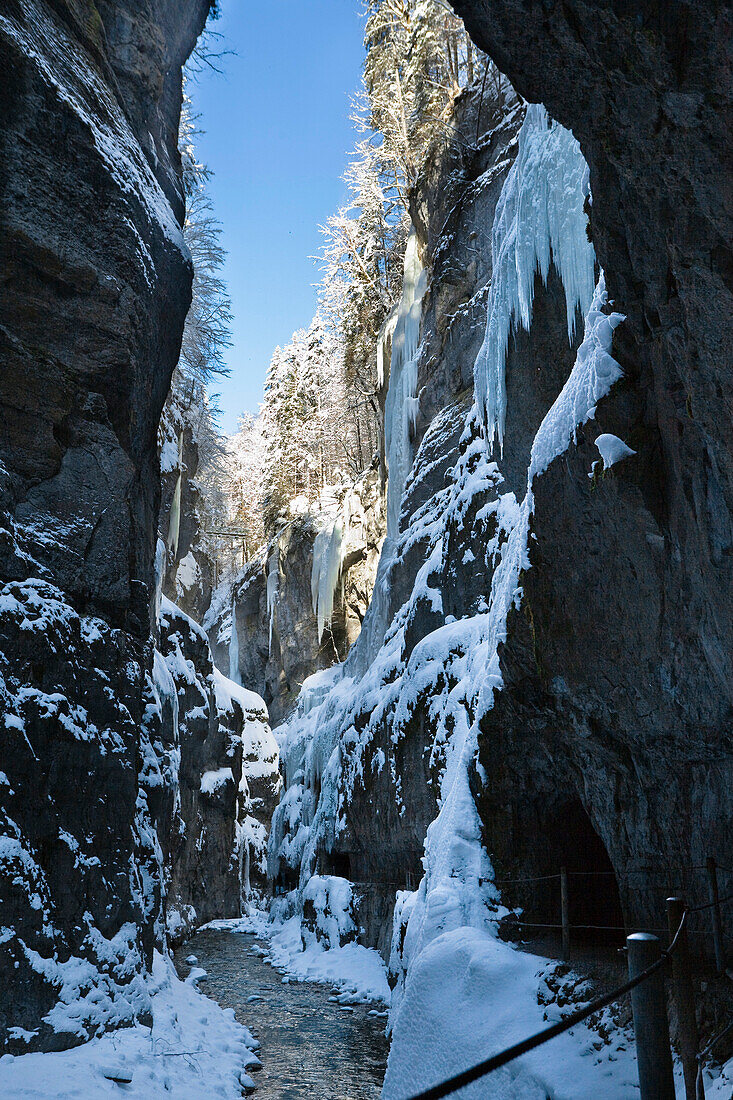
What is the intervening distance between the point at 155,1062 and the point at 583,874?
229 inches

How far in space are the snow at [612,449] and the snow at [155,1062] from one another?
705cm

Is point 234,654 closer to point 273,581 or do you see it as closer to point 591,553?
point 273,581

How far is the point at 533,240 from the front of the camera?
12.7 metres

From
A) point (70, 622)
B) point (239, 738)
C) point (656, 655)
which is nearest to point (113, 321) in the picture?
point (70, 622)

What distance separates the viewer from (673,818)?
→ 673 centimetres

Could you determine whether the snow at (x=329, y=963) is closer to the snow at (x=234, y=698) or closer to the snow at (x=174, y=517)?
the snow at (x=234, y=698)

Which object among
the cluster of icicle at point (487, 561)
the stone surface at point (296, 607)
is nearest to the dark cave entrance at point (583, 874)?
the cluster of icicle at point (487, 561)

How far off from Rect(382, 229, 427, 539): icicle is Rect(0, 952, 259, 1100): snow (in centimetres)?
1265

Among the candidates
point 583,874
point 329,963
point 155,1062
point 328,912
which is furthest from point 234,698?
point 155,1062

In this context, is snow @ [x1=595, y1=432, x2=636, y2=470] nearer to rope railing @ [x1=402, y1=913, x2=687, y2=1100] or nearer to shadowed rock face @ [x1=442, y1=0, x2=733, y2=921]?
shadowed rock face @ [x1=442, y1=0, x2=733, y2=921]

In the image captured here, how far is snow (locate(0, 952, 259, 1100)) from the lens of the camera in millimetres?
7094

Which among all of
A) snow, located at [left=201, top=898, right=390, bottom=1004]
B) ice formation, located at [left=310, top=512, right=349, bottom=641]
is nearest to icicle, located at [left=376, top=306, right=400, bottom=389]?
ice formation, located at [left=310, top=512, right=349, bottom=641]

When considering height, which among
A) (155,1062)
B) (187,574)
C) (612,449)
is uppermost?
(187,574)

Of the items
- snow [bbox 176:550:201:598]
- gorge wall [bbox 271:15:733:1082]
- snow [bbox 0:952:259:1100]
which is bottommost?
snow [bbox 0:952:259:1100]
